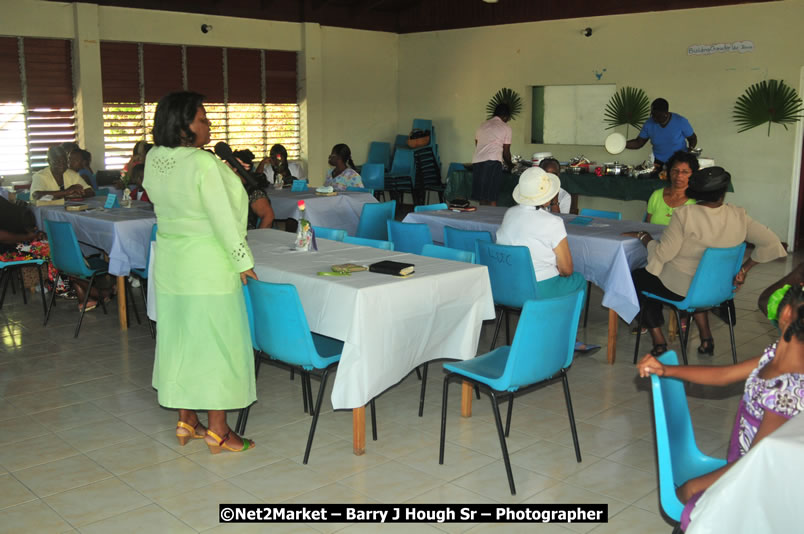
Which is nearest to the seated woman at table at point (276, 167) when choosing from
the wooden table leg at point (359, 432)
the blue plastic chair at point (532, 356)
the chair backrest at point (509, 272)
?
the chair backrest at point (509, 272)

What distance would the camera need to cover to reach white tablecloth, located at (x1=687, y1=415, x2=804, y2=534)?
6.00 feet

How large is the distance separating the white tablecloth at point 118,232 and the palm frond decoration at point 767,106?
21.9 ft

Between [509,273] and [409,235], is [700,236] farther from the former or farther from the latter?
[409,235]

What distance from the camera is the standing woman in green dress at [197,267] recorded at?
3.34 metres

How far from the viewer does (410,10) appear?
1309 centimetres

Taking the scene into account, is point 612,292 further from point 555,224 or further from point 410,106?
point 410,106

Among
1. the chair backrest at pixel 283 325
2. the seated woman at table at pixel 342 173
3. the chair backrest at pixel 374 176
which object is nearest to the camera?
the chair backrest at pixel 283 325

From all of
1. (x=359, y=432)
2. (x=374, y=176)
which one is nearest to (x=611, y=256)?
(x=359, y=432)

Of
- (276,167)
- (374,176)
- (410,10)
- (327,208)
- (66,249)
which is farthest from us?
(410,10)

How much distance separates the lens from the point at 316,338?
12.9 feet

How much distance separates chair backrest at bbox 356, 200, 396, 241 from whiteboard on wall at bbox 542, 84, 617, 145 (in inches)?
202

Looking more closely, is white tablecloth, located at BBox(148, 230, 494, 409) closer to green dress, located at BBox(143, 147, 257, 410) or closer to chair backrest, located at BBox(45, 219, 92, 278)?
green dress, located at BBox(143, 147, 257, 410)

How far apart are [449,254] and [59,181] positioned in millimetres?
4592

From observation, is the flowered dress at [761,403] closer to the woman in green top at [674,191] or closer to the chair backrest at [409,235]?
the woman in green top at [674,191]
